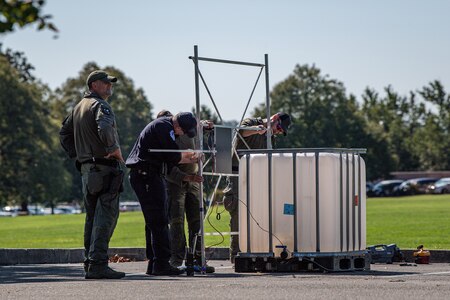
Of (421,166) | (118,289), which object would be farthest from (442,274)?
(421,166)

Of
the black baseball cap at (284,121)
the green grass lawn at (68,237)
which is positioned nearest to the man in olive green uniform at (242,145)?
the black baseball cap at (284,121)

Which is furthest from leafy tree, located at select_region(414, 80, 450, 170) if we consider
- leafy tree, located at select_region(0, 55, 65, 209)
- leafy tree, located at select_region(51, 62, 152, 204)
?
leafy tree, located at select_region(0, 55, 65, 209)

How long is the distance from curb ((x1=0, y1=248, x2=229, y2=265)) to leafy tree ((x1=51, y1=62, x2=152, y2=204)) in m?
84.6

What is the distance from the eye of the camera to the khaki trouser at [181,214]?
14797 mm

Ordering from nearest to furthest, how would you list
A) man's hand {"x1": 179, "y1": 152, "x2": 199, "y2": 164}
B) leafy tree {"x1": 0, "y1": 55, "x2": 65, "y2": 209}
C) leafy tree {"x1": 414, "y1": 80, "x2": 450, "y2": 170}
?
1. man's hand {"x1": 179, "y1": 152, "x2": 199, "y2": 164}
2. leafy tree {"x1": 0, "y1": 55, "x2": 65, "y2": 209}
3. leafy tree {"x1": 414, "y1": 80, "x2": 450, "y2": 170}

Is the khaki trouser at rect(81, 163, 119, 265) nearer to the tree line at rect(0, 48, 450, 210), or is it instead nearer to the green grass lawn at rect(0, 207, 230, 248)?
the green grass lawn at rect(0, 207, 230, 248)

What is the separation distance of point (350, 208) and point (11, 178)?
248 ft

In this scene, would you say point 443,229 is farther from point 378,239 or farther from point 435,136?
point 435,136

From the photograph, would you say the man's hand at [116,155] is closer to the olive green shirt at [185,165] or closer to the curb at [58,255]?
the olive green shirt at [185,165]

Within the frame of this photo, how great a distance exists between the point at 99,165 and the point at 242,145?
3470mm

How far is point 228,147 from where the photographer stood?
1487 centimetres

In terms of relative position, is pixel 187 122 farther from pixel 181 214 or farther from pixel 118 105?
pixel 118 105

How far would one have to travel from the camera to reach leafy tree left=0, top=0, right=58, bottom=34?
596 centimetres

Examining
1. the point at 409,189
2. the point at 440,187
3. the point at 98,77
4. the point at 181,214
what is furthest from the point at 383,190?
the point at 98,77
